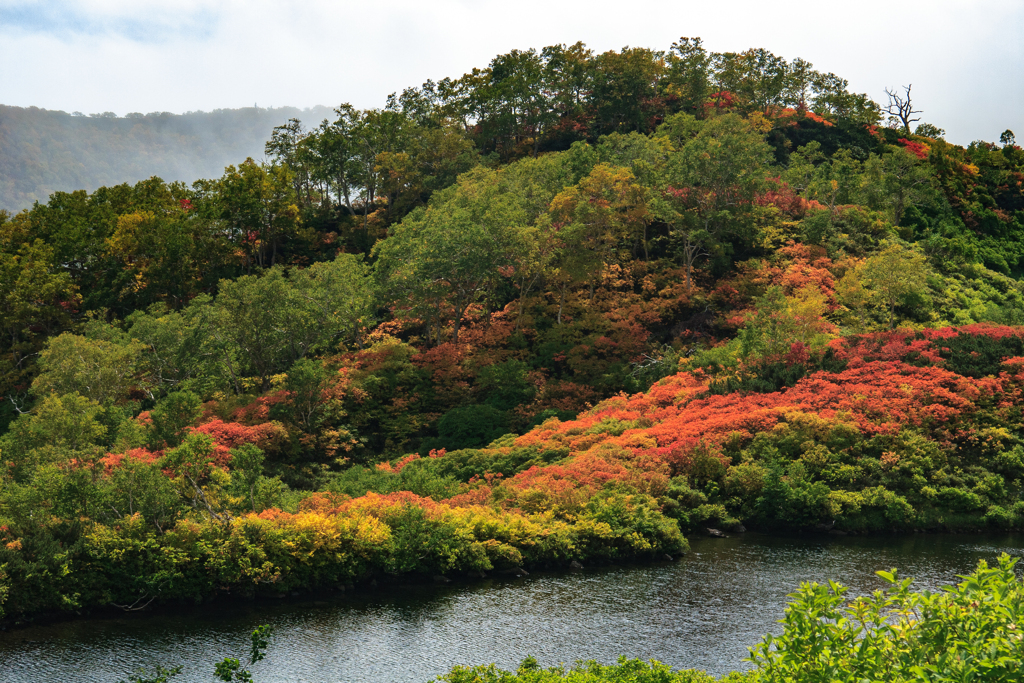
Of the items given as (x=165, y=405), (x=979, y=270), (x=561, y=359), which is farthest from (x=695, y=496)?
(x=979, y=270)

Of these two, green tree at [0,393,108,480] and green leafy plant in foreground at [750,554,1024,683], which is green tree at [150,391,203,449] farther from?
green leafy plant in foreground at [750,554,1024,683]

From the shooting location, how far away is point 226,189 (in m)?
51.9

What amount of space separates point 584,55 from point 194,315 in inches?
1798

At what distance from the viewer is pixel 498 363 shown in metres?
35.0

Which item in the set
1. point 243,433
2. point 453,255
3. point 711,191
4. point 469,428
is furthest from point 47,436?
point 711,191

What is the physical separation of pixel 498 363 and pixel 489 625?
19.2m

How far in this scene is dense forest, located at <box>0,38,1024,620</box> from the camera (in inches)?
758

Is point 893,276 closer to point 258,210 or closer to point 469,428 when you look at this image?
point 469,428

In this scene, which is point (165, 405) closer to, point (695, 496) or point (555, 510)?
point (555, 510)

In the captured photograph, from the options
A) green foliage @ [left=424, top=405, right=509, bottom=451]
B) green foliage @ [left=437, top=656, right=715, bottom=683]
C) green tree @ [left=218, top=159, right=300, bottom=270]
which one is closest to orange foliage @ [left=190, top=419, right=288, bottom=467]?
green foliage @ [left=424, top=405, right=509, bottom=451]

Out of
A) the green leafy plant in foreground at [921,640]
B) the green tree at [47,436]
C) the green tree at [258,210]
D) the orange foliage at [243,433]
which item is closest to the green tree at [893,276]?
the orange foliage at [243,433]

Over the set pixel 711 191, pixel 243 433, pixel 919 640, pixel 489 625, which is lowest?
pixel 489 625

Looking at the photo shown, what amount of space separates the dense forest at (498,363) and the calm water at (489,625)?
36.6 inches

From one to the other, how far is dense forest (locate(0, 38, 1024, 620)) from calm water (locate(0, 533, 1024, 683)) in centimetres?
93
